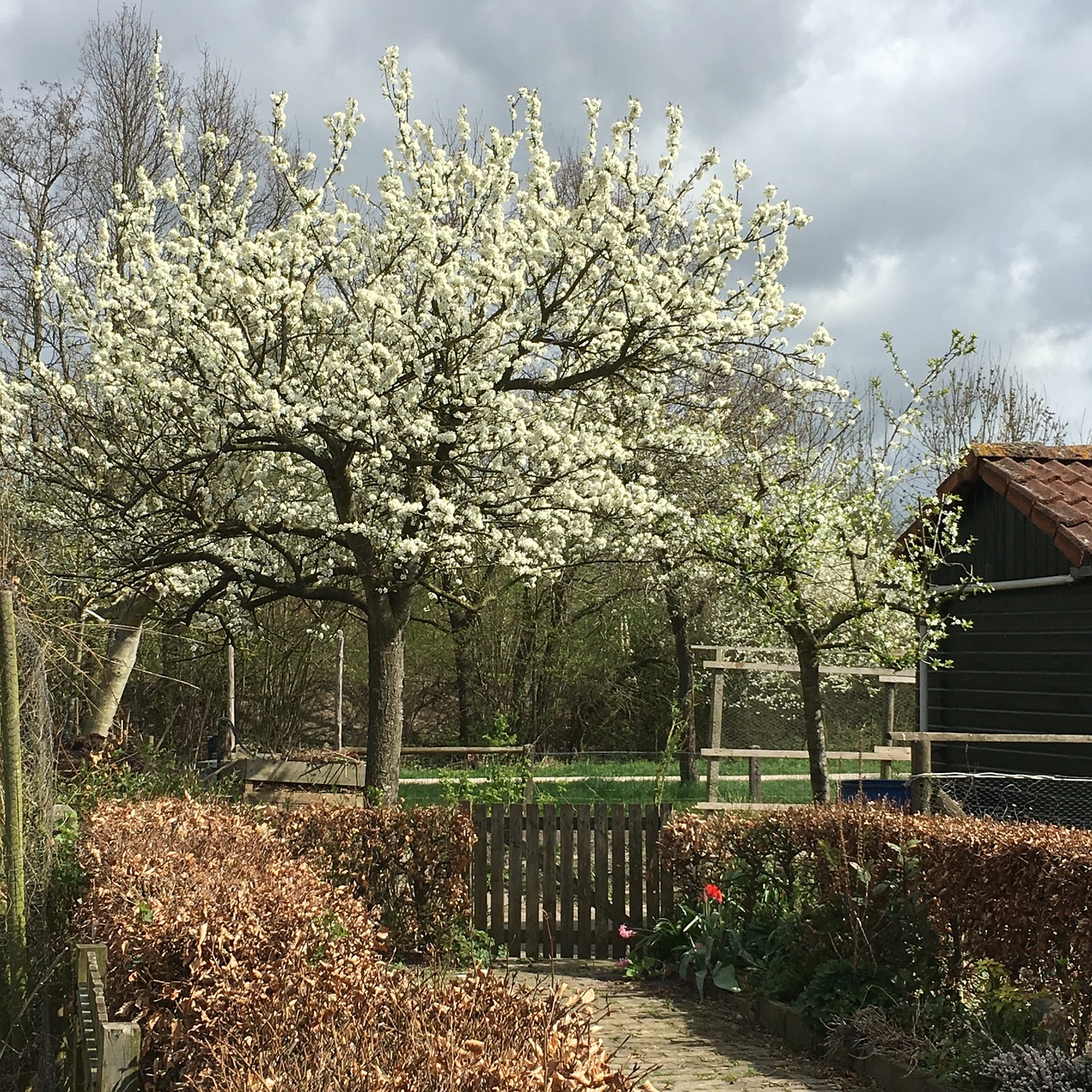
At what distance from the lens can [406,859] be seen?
796 centimetres

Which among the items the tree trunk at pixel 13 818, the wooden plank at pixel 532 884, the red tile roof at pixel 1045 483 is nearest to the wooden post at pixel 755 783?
the red tile roof at pixel 1045 483

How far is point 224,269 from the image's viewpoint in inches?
363

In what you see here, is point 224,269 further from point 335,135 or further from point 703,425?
point 703,425

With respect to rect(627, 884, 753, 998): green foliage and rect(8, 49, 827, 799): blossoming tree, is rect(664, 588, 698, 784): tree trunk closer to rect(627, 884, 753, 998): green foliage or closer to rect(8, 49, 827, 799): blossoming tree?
rect(8, 49, 827, 799): blossoming tree

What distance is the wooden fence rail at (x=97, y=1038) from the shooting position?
11.9 feet

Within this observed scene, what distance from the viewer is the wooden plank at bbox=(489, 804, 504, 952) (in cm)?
860

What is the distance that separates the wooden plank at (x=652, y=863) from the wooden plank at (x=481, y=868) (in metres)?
1.18

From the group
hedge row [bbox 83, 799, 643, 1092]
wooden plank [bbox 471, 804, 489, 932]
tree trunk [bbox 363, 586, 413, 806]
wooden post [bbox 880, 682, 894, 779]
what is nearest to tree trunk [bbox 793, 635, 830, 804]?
wooden plank [bbox 471, 804, 489, 932]

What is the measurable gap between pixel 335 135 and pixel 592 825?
601cm

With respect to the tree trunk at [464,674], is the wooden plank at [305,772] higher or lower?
lower

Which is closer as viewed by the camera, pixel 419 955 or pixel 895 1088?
pixel 895 1088

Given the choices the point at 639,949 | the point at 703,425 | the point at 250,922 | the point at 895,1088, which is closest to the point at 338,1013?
the point at 250,922

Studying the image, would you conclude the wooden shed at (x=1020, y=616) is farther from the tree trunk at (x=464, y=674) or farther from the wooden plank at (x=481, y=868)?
the tree trunk at (x=464, y=674)

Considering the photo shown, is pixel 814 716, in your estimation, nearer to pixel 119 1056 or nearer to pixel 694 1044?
pixel 694 1044
